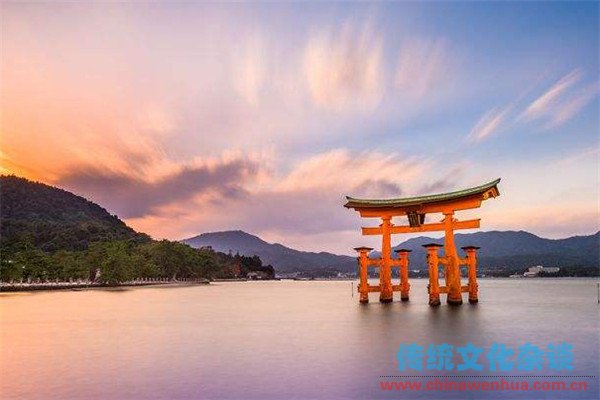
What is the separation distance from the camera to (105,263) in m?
74.2

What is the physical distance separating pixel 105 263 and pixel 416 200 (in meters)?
59.0

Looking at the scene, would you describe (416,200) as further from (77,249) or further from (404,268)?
(77,249)

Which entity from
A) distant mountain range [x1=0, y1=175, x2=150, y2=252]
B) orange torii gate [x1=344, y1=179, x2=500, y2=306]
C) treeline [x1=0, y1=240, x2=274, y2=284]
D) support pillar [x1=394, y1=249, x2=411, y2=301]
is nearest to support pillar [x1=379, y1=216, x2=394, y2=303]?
orange torii gate [x1=344, y1=179, x2=500, y2=306]

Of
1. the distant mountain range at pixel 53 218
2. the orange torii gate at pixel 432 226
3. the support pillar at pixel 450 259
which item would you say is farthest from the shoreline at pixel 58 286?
the support pillar at pixel 450 259

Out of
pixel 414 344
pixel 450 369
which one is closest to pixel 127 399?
pixel 450 369

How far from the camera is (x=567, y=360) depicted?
14.4 metres

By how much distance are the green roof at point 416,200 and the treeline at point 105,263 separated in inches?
1853

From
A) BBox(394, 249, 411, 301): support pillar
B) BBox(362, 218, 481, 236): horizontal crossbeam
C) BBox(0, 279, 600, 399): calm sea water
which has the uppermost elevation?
BBox(362, 218, 481, 236): horizontal crossbeam

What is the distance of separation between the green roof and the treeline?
47.1m

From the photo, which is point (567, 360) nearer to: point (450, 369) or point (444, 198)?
point (450, 369)

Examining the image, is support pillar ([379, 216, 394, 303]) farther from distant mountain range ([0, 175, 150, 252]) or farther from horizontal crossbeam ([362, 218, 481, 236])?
distant mountain range ([0, 175, 150, 252])

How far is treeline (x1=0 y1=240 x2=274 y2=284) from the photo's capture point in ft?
199

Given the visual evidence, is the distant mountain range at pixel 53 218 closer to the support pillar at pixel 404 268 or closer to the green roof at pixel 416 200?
the support pillar at pixel 404 268

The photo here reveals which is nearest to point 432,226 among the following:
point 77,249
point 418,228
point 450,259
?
point 418,228
